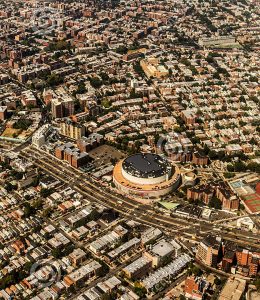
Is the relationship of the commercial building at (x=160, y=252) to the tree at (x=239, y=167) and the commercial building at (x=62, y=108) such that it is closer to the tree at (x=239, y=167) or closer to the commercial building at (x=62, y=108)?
the tree at (x=239, y=167)

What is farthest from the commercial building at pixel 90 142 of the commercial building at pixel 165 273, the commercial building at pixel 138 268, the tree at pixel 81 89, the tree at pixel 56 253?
the commercial building at pixel 165 273

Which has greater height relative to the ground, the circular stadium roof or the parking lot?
the circular stadium roof

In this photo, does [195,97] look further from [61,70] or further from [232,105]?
[61,70]

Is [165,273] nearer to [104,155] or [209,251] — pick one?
[209,251]

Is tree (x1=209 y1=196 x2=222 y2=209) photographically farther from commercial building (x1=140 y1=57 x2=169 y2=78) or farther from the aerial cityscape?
commercial building (x1=140 y1=57 x2=169 y2=78)

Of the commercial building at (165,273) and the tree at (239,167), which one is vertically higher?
the commercial building at (165,273)

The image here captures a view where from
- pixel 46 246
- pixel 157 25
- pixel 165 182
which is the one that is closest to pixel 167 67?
pixel 157 25

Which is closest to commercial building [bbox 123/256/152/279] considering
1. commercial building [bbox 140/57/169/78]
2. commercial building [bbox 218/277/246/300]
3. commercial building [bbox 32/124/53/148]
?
commercial building [bbox 218/277/246/300]
